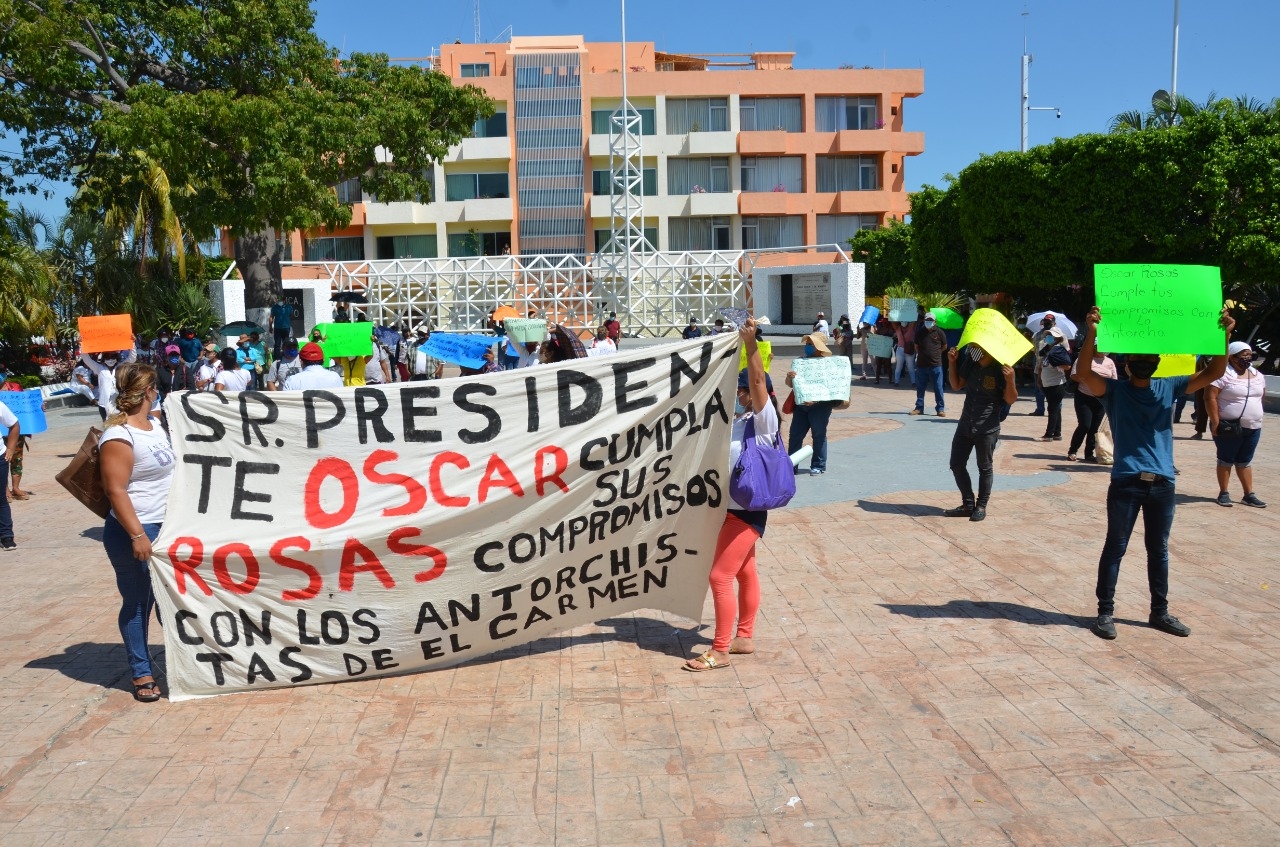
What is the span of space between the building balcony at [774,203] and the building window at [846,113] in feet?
11.3

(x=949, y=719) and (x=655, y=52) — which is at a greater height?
(x=655, y=52)

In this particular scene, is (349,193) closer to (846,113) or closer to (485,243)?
(485,243)

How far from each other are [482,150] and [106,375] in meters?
38.5

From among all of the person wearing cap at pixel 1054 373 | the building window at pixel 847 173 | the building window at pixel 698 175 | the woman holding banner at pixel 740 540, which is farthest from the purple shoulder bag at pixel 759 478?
the building window at pixel 847 173

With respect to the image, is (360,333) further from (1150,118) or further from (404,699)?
(1150,118)

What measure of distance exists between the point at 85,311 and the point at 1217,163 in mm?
27602

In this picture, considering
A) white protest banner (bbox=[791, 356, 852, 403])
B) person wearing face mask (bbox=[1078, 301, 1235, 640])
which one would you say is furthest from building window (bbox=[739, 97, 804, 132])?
person wearing face mask (bbox=[1078, 301, 1235, 640])

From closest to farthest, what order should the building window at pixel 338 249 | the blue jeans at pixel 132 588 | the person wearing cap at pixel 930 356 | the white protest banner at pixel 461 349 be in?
the blue jeans at pixel 132 588
the white protest banner at pixel 461 349
the person wearing cap at pixel 930 356
the building window at pixel 338 249

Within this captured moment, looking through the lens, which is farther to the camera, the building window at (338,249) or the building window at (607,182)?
the building window at (338,249)

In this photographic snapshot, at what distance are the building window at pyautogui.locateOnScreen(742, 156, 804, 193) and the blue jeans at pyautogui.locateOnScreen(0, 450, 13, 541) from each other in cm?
4430

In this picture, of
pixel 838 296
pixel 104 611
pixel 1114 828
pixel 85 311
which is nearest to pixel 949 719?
pixel 1114 828

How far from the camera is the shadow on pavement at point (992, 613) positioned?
7.01 m

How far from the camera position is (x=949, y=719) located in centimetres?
548

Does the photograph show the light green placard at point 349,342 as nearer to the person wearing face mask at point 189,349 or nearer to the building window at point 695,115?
the person wearing face mask at point 189,349
